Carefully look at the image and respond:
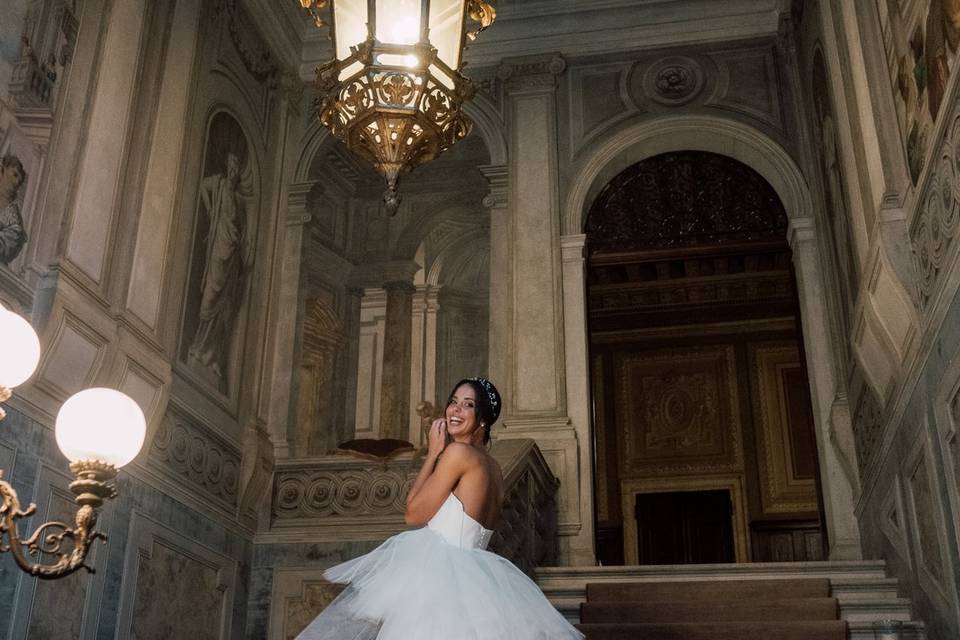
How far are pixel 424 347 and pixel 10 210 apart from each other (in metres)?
9.27

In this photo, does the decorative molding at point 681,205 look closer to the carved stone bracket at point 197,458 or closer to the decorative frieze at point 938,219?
the carved stone bracket at point 197,458

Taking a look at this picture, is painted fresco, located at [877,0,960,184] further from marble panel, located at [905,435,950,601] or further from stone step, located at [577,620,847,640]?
stone step, located at [577,620,847,640]

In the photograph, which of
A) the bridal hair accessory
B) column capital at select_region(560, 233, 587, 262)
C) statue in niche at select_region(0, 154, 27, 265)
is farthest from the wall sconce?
column capital at select_region(560, 233, 587, 262)

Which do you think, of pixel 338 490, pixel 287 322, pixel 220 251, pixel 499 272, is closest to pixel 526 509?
pixel 338 490

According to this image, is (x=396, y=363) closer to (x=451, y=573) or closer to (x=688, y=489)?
(x=688, y=489)

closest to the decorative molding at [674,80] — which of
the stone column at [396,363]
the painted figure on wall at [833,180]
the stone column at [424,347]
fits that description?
the painted figure on wall at [833,180]

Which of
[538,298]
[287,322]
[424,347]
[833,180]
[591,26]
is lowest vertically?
[287,322]

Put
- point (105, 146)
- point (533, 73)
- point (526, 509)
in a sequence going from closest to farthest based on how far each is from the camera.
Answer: point (105, 146), point (526, 509), point (533, 73)

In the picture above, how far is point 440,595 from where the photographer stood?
3459 millimetres

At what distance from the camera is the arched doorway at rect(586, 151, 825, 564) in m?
14.9

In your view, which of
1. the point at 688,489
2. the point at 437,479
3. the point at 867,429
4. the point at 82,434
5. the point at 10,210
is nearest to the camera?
the point at 82,434

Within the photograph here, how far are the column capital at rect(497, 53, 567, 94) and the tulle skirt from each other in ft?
26.4

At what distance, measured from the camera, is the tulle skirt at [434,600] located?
3400mm

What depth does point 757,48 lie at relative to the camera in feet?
36.1
